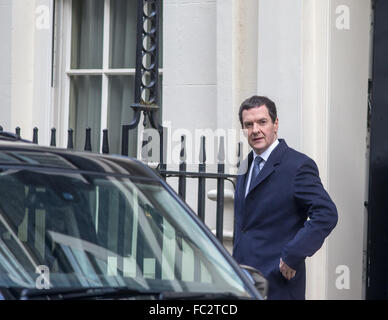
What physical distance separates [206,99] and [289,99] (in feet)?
3.34

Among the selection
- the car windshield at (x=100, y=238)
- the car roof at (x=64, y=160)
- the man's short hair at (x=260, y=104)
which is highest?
the man's short hair at (x=260, y=104)

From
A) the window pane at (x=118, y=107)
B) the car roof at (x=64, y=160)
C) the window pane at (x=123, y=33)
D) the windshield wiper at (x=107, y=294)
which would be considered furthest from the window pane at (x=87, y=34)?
the windshield wiper at (x=107, y=294)

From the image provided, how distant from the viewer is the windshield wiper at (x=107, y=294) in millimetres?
3686

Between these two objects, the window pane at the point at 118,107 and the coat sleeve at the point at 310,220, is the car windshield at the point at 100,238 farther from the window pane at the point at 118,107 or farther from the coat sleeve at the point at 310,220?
the window pane at the point at 118,107

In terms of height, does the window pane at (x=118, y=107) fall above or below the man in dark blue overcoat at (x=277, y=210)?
above

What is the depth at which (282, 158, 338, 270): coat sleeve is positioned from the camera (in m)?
5.47

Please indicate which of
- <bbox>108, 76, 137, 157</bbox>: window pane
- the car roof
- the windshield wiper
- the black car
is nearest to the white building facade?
<bbox>108, 76, 137, 157</bbox>: window pane

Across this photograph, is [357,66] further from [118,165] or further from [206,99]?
[118,165]

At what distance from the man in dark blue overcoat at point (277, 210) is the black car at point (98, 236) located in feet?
4.16

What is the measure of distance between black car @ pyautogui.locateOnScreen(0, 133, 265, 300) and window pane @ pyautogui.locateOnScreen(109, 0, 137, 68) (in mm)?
4755

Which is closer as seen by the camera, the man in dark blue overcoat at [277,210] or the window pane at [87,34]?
the man in dark blue overcoat at [277,210]

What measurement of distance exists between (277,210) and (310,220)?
254 millimetres

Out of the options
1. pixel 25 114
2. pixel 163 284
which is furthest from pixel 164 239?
pixel 25 114

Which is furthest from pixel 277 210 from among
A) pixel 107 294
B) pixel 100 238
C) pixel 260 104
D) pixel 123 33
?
pixel 123 33
